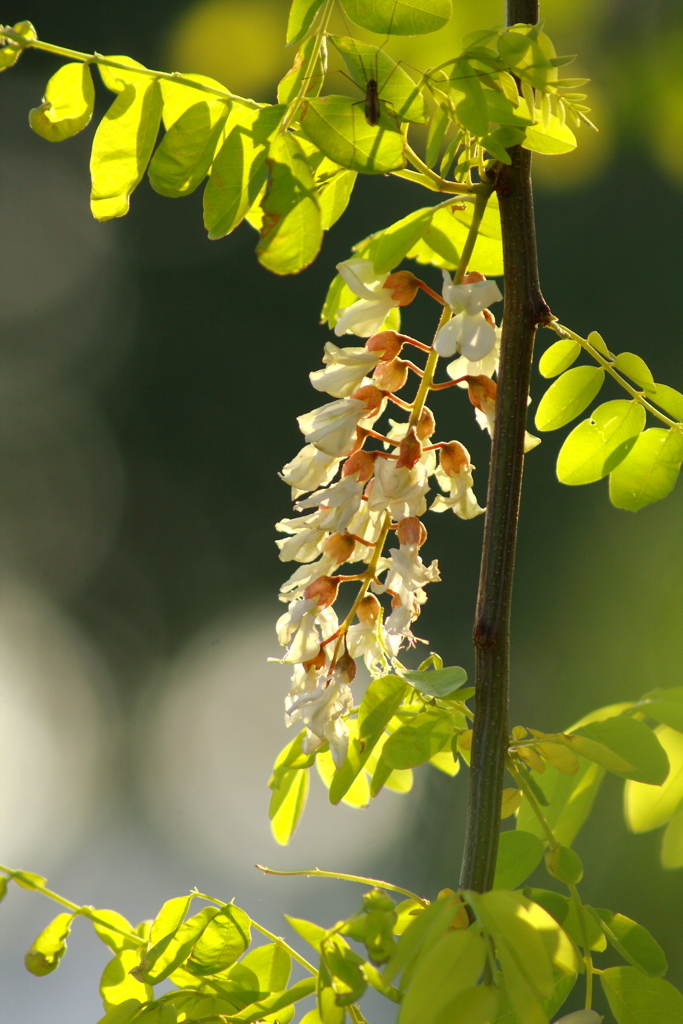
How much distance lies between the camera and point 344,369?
0.26 metres

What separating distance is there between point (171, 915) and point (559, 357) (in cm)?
24

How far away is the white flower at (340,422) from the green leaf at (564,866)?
0.14 meters

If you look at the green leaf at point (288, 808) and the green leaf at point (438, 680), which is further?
the green leaf at point (288, 808)

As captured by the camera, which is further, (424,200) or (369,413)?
(424,200)

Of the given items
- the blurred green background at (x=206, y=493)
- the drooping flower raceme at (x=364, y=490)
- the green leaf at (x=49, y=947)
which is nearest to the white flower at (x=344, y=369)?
the drooping flower raceme at (x=364, y=490)

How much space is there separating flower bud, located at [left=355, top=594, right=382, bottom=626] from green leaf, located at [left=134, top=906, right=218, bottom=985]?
11 centimetres

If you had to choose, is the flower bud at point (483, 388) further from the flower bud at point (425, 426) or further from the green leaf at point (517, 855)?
the green leaf at point (517, 855)

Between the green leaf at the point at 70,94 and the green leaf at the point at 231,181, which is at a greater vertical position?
the green leaf at the point at 70,94

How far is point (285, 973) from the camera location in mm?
299

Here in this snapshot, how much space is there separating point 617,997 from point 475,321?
212mm

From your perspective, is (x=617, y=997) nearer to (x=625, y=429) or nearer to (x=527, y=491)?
(x=625, y=429)

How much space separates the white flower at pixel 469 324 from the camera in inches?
9.1

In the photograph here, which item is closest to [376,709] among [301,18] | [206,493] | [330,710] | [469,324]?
[330,710]

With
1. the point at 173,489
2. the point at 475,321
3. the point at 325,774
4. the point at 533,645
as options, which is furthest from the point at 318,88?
the point at 173,489
